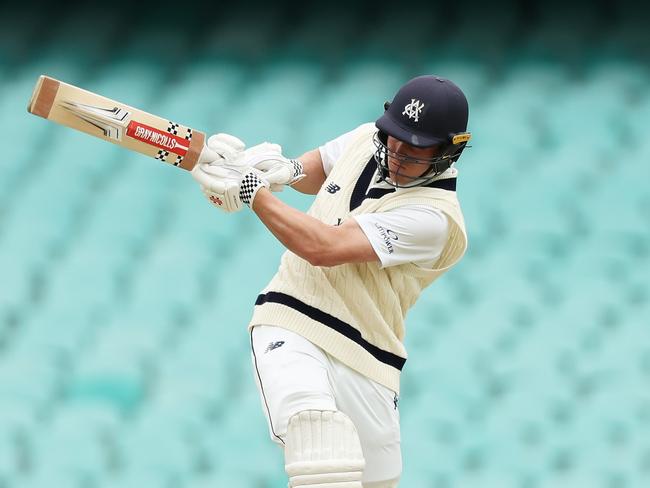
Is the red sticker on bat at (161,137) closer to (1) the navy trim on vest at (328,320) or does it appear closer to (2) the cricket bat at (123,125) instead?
(2) the cricket bat at (123,125)

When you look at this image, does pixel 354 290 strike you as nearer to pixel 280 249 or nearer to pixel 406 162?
pixel 406 162

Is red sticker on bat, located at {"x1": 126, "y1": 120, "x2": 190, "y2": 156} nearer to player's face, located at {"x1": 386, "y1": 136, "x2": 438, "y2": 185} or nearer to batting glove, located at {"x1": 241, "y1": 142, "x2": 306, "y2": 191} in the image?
batting glove, located at {"x1": 241, "y1": 142, "x2": 306, "y2": 191}

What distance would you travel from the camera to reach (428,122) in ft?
9.82

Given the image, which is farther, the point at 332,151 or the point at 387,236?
the point at 332,151

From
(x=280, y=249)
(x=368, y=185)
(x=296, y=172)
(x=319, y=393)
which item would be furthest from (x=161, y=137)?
(x=280, y=249)

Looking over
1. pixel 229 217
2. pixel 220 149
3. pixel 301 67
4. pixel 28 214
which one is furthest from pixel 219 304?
pixel 220 149

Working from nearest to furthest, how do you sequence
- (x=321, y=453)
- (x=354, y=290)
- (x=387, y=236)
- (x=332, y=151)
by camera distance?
(x=321, y=453)
(x=387, y=236)
(x=354, y=290)
(x=332, y=151)

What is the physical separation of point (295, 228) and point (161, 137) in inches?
13.9

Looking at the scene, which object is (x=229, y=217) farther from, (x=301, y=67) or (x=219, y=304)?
(x=301, y=67)

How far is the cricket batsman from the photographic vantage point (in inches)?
115

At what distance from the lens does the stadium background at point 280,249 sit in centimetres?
418

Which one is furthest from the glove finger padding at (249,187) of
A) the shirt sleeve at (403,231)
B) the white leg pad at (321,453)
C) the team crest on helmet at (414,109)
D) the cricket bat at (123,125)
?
the white leg pad at (321,453)

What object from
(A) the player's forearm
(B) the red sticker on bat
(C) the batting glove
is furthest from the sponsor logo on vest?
(B) the red sticker on bat

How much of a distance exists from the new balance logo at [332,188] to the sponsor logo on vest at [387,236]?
0.21 metres
